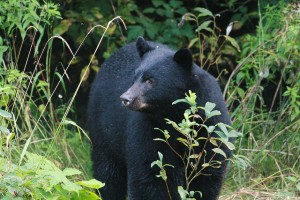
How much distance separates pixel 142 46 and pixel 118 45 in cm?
276

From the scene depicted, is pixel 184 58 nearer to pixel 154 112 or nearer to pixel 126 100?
pixel 154 112

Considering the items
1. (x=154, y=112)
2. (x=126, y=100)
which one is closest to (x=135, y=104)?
(x=126, y=100)

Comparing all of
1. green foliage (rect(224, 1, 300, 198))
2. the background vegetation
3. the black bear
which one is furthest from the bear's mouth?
green foliage (rect(224, 1, 300, 198))

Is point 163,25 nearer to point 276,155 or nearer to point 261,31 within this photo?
point 261,31

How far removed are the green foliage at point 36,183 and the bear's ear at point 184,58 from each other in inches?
51.3

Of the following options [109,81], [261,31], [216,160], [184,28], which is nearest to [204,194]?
[216,160]

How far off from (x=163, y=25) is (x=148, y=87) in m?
3.28

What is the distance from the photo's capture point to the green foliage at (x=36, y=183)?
4430 millimetres

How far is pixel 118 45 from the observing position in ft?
28.6

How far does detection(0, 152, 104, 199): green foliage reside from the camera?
4.43m

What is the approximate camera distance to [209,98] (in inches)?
222

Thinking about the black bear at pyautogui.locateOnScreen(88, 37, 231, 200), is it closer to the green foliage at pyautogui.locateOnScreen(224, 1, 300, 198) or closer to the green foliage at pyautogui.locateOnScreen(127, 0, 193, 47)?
the green foliage at pyautogui.locateOnScreen(224, 1, 300, 198)

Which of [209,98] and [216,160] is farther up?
[209,98]

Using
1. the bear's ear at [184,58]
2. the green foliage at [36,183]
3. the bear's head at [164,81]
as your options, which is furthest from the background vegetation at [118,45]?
the bear's ear at [184,58]
